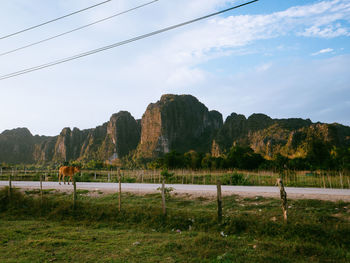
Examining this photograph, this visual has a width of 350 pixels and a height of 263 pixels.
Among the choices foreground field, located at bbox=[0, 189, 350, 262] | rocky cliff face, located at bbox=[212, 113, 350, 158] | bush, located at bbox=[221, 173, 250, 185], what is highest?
rocky cliff face, located at bbox=[212, 113, 350, 158]

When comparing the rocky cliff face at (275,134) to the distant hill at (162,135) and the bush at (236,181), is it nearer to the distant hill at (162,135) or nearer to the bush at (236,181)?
the distant hill at (162,135)

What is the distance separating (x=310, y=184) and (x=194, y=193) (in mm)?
10167

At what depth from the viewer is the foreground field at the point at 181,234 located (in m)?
6.19

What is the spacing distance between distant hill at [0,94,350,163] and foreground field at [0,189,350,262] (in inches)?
2388

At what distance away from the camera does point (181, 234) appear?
812 centimetres

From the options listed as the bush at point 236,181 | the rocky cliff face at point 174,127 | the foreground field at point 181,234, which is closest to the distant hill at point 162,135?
the rocky cliff face at point 174,127

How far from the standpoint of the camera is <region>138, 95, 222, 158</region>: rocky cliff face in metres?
133

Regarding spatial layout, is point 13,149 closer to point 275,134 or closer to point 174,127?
point 174,127

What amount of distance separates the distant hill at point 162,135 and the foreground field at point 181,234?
60655 millimetres

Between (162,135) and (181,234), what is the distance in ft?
409

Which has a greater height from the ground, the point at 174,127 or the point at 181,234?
the point at 174,127

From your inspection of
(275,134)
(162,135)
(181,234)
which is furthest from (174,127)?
(181,234)

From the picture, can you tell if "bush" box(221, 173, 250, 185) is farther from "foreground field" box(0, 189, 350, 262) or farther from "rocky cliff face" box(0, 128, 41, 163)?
"rocky cliff face" box(0, 128, 41, 163)

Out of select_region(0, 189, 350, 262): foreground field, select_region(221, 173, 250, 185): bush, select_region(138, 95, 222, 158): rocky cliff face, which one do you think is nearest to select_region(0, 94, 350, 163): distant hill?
select_region(138, 95, 222, 158): rocky cliff face
